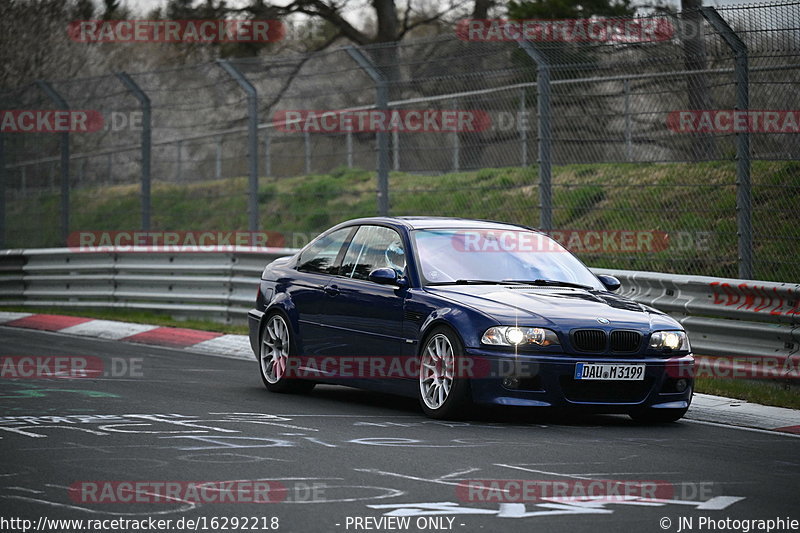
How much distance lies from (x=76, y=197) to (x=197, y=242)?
2.85 meters

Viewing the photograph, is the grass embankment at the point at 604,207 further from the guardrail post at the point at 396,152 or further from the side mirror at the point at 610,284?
the side mirror at the point at 610,284

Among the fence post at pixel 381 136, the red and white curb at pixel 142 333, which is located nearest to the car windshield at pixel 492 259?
the red and white curb at pixel 142 333

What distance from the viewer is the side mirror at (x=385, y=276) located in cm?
992

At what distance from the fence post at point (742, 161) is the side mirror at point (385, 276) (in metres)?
3.85

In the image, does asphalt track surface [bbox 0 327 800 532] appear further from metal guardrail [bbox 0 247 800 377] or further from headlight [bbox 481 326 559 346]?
metal guardrail [bbox 0 247 800 377]

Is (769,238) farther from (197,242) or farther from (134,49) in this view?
(134,49)

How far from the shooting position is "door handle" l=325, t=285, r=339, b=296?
35.1ft

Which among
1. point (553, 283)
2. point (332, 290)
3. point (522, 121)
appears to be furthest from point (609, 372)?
point (522, 121)

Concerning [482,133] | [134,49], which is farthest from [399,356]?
[134,49]

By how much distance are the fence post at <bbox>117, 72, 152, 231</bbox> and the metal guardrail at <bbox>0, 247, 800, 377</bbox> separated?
0.97 metres

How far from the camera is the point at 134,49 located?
2047 inches

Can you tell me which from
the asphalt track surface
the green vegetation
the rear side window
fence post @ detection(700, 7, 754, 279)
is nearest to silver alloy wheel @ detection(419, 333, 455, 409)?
the asphalt track surface

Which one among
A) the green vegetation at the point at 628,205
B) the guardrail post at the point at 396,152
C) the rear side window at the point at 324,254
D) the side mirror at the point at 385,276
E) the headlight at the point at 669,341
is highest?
the guardrail post at the point at 396,152

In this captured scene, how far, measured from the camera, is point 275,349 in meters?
11.4
